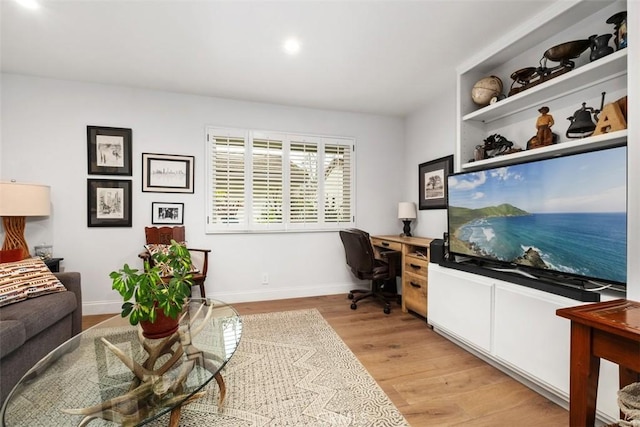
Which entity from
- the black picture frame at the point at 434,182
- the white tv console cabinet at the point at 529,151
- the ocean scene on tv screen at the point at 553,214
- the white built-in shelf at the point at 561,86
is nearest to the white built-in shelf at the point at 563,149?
the white tv console cabinet at the point at 529,151

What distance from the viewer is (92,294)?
3.11 meters

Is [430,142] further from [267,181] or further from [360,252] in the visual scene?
[267,181]

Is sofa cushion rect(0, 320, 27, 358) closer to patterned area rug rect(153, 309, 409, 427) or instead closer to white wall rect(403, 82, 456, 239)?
patterned area rug rect(153, 309, 409, 427)

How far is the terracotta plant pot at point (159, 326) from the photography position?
1.50 m

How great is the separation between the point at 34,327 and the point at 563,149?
3.49 meters

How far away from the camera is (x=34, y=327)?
174 cm

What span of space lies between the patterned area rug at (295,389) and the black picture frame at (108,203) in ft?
6.47

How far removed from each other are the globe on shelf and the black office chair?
5.28ft

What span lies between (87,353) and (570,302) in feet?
8.56

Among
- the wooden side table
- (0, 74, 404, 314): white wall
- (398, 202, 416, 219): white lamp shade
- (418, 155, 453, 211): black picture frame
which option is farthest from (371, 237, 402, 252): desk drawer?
the wooden side table

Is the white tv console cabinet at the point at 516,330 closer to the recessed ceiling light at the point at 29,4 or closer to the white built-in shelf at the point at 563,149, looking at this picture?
the white built-in shelf at the point at 563,149

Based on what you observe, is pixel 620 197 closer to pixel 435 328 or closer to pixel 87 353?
pixel 435 328

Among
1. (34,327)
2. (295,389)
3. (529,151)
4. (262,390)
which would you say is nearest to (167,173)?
(34,327)

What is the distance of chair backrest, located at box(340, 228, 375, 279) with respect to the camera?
10.2 ft
